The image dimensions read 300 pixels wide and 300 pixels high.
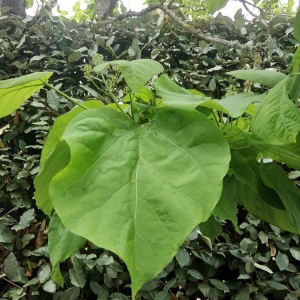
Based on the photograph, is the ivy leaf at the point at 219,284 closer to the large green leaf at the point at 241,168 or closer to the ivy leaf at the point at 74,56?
the large green leaf at the point at 241,168

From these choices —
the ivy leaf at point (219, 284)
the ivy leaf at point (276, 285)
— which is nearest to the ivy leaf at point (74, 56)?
the ivy leaf at point (219, 284)

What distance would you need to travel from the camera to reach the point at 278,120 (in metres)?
0.29

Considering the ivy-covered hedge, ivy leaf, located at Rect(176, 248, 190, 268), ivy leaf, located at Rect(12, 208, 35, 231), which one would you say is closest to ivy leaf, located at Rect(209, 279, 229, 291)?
the ivy-covered hedge

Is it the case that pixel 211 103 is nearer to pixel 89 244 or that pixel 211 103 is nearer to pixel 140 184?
pixel 140 184

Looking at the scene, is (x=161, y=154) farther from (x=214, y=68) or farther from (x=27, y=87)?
(x=214, y=68)

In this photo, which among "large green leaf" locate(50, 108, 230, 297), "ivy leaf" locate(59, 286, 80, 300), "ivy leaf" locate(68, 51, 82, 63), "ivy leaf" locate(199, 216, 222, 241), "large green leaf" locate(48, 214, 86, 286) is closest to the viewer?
"large green leaf" locate(50, 108, 230, 297)

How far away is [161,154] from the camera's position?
1.01ft

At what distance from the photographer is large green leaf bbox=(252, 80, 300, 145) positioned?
0.93ft

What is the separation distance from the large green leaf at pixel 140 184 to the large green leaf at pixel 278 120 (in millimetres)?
40

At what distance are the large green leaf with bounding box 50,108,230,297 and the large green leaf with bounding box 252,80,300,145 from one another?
4 centimetres

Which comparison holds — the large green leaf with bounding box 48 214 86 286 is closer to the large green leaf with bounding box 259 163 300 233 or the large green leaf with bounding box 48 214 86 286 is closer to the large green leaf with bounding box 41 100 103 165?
the large green leaf with bounding box 41 100 103 165

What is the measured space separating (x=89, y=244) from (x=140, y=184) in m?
0.89

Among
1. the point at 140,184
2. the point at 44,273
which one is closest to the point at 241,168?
the point at 140,184

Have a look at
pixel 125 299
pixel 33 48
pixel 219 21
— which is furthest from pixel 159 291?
pixel 219 21
